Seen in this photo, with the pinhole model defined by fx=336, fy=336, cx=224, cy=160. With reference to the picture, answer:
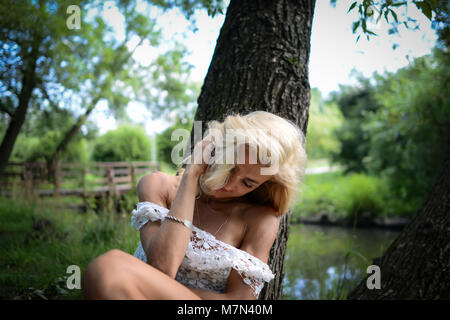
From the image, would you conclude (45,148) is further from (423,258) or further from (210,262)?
(423,258)

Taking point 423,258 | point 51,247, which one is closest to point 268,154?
point 423,258

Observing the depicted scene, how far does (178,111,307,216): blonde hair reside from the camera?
69.7 inches

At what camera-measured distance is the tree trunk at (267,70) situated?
7.87 ft

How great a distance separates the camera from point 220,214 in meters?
2.00

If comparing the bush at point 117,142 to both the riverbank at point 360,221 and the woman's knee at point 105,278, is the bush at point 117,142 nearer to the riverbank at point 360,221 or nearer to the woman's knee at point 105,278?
the riverbank at point 360,221

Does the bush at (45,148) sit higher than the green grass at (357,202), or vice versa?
the bush at (45,148)

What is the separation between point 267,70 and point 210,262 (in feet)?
4.62

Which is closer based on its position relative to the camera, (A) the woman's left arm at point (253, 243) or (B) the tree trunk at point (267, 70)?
(A) the woman's left arm at point (253, 243)

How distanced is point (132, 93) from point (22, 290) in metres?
10.8

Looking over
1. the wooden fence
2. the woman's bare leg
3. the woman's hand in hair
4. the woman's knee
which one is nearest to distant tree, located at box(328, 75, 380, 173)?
the wooden fence

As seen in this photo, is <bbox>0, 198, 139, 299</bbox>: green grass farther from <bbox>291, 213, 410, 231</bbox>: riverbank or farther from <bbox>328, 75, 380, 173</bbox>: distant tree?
<bbox>328, 75, 380, 173</bbox>: distant tree

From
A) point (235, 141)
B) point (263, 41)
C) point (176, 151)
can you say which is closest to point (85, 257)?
point (176, 151)

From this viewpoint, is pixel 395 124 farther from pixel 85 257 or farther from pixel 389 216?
pixel 85 257
